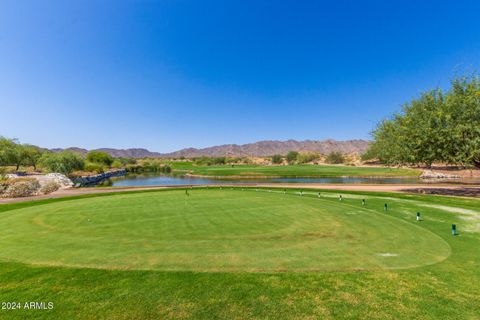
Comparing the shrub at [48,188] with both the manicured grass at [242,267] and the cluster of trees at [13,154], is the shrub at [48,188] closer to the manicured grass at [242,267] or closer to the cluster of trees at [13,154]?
the manicured grass at [242,267]

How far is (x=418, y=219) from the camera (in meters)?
17.1

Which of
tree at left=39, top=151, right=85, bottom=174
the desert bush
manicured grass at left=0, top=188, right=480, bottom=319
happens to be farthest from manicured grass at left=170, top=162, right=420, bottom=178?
manicured grass at left=0, top=188, right=480, bottom=319

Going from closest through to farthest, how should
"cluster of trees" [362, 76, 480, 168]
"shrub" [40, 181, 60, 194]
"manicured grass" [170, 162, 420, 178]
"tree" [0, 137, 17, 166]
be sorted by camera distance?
"cluster of trees" [362, 76, 480, 168]
"shrub" [40, 181, 60, 194]
"tree" [0, 137, 17, 166]
"manicured grass" [170, 162, 420, 178]

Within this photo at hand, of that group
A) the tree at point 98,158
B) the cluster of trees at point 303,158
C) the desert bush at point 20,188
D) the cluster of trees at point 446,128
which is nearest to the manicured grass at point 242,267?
the cluster of trees at point 446,128

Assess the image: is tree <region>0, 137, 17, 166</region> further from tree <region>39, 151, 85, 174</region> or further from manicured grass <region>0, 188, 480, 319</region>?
manicured grass <region>0, 188, 480, 319</region>

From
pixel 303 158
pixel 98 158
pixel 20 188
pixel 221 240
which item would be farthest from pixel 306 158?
pixel 221 240

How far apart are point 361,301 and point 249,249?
521 cm

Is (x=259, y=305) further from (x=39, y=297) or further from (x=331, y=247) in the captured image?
(x=39, y=297)

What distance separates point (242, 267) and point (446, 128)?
31344 millimetres

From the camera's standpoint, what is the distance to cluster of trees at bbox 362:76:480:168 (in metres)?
27.0

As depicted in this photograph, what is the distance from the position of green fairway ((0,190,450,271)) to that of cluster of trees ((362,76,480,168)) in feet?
53.2

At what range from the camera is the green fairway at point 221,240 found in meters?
9.97

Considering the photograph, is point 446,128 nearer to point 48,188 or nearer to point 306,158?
point 48,188

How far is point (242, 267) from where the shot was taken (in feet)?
31.3
